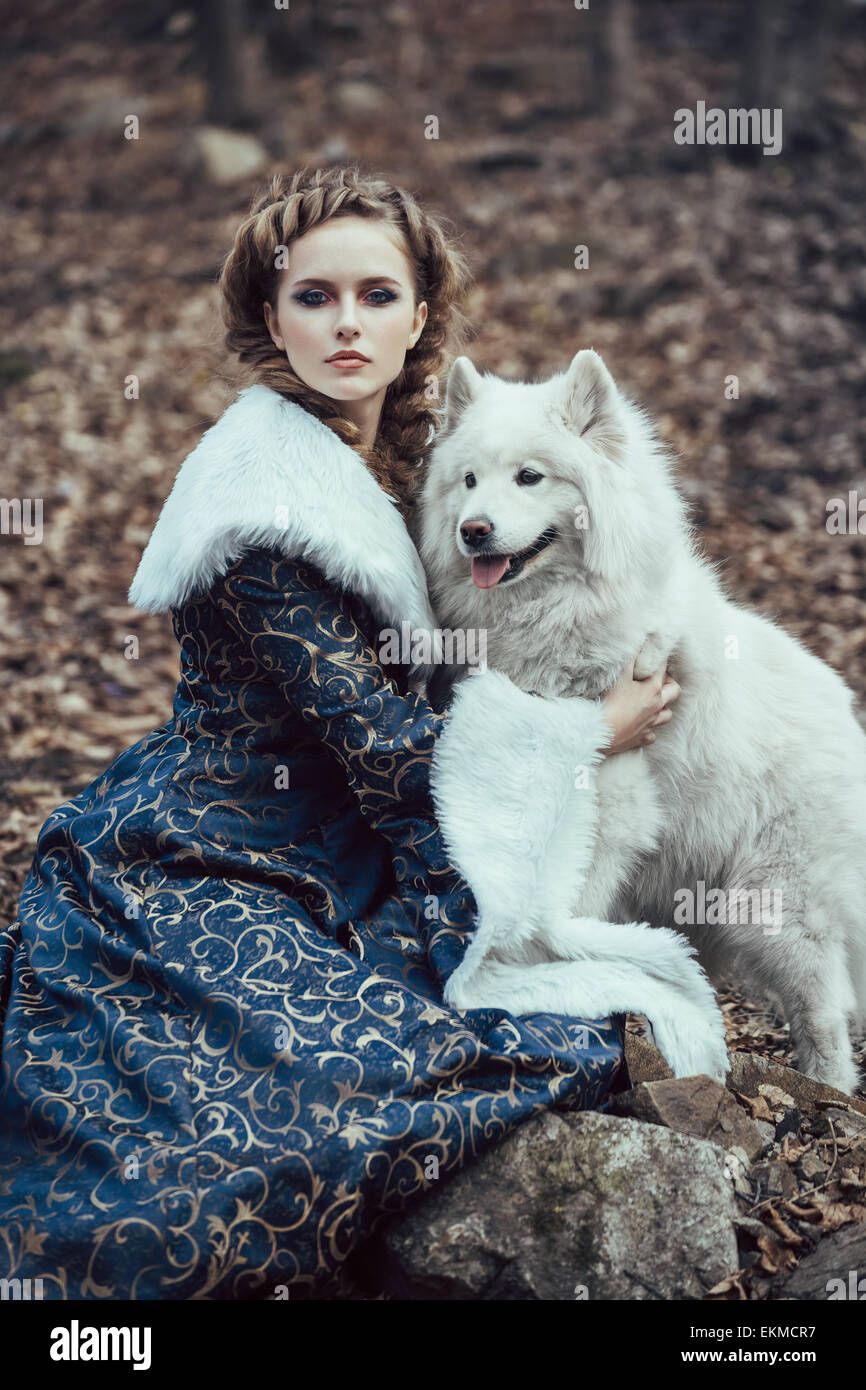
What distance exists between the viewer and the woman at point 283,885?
7.18 feet

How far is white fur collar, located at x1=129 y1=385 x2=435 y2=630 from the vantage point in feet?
8.54

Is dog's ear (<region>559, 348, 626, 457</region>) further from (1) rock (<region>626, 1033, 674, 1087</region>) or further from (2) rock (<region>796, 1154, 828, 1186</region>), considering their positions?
(2) rock (<region>796, 1154, 828, 1186</region>)

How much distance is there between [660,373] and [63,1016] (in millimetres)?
8299

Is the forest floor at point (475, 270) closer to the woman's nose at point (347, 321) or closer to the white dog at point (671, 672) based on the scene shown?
the white dog at point (671, 672)

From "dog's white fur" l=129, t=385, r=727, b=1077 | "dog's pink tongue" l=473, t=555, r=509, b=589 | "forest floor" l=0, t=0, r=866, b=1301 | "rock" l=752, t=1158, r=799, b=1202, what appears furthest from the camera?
"forest floor" l=0, t=0, r=866, b=1301

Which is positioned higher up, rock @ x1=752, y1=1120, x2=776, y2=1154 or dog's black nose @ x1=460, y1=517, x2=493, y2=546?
dog's black nose @ x1=460, y1=517, x2=493, y2=546

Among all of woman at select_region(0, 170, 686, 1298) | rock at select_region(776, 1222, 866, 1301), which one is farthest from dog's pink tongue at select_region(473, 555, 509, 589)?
rock at select_region(776, 1222, 866, 1301)

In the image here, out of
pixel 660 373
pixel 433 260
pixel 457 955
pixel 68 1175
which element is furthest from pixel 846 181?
pixel 68 1175

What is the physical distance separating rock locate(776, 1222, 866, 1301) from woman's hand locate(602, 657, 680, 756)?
4.16ft

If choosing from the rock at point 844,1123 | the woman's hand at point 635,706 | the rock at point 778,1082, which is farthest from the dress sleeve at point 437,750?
the rock at point 844,1123

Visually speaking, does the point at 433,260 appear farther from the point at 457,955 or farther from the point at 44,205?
the point at 44,205

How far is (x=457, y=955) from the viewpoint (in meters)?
2.52

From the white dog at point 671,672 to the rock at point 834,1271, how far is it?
96cm

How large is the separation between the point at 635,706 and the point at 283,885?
43.1 inches
